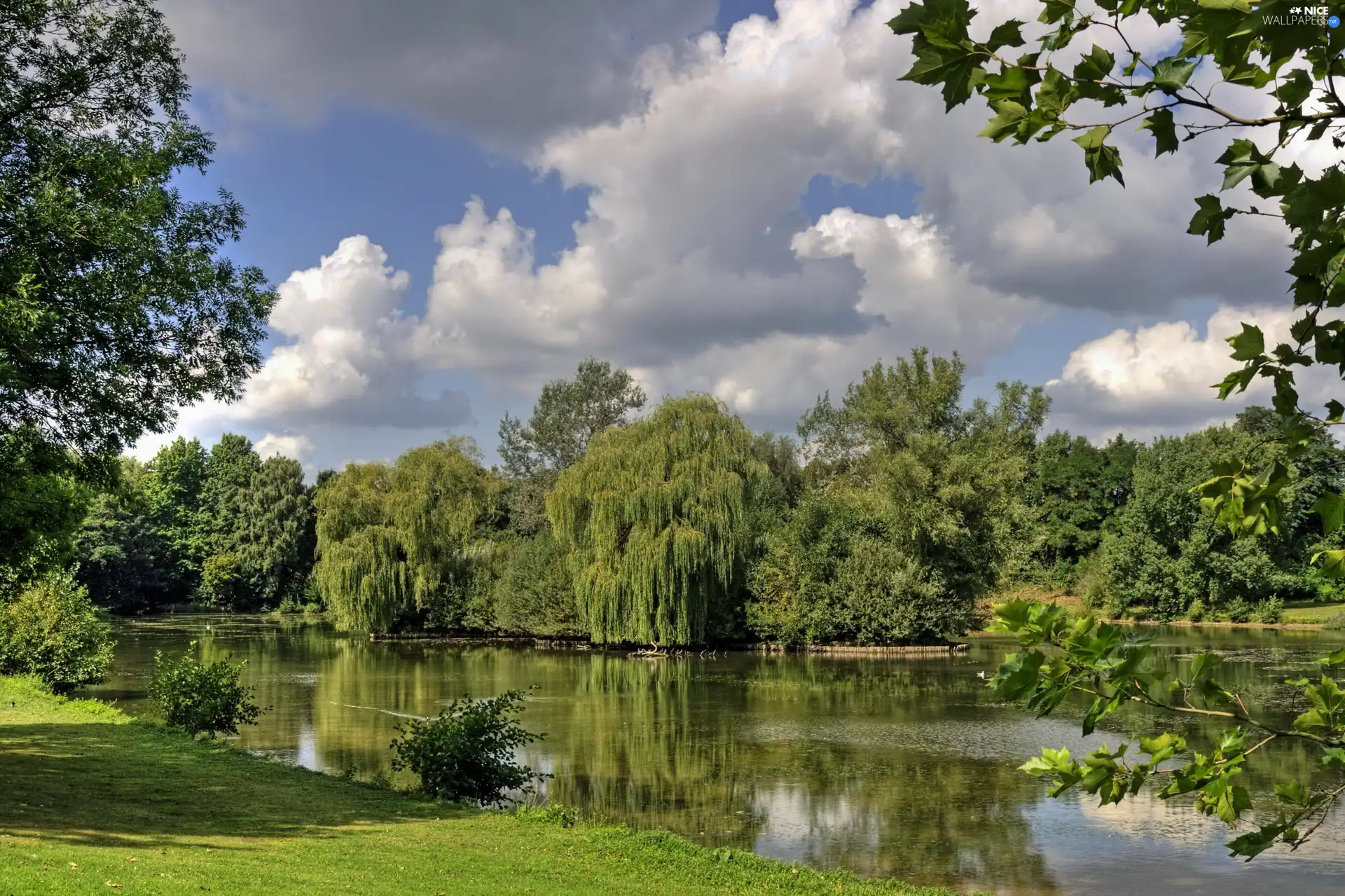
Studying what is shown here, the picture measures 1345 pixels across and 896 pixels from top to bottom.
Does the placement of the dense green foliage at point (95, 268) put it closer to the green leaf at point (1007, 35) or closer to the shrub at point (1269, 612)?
the green leaf at point (1007, 35)

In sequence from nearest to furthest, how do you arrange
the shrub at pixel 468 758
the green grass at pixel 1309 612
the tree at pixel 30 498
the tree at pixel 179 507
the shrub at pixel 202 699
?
the tree at pixel 30 498
the shrub at pixel 468 758
the shrub at pixel 202 699
the green grass at pixel 1309 612
the tree at pixel 179 507

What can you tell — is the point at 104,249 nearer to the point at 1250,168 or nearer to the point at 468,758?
the point at 468,758

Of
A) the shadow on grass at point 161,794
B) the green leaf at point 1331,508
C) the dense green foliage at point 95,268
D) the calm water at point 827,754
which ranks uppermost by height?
the dense green foliage at point 95,268

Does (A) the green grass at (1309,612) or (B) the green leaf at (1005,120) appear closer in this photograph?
(B) the green leaf at (1005,120)

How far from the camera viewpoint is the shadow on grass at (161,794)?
9.92 m

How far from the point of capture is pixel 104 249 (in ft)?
36.5

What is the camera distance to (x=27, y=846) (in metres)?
8.16

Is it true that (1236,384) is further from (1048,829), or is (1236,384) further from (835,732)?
(835,732)

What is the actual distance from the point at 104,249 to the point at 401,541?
3560cm

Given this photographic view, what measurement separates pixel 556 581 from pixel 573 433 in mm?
24761

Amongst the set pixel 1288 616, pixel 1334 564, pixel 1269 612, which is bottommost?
pixel 1288 616

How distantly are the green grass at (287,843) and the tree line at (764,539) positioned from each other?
24.2m

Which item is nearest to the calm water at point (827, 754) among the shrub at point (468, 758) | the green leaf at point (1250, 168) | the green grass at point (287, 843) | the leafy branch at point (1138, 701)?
the shrub at point (468, 758)

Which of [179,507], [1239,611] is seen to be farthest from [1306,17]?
[179,507]
